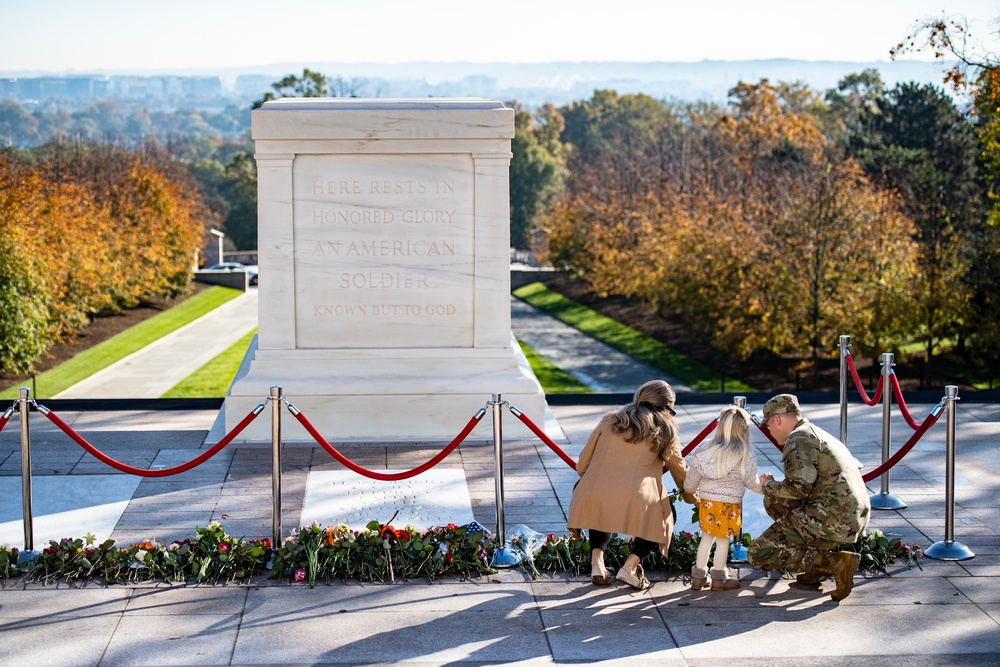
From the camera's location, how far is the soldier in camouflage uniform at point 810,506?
7094 mm

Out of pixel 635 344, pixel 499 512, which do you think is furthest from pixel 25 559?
pixel 635 344

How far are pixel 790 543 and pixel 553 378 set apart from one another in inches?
737

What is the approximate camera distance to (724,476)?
23.4 feet

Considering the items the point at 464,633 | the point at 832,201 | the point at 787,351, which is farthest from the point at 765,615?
Result: the point at 787,351

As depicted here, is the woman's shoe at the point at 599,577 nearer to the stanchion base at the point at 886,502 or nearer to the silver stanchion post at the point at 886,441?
the silver stanchion post at the point at 886,441

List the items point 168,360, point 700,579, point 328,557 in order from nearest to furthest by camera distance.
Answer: point 700,579, point 328,557, point 168,360

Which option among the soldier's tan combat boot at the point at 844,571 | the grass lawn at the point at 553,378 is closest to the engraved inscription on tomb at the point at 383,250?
the soldier's tan combat boot at the point at 844,571

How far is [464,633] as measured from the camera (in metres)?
6.70

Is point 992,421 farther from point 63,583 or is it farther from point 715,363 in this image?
point 715,363

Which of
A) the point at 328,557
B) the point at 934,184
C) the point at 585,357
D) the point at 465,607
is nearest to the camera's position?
the point at 465,607

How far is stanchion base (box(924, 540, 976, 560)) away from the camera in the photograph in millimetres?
7957

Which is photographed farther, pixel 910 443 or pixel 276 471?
pixel 910 443

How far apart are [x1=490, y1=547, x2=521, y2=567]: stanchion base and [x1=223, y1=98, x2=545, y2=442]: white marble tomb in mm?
3467

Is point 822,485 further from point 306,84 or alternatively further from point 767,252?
point 306,84
